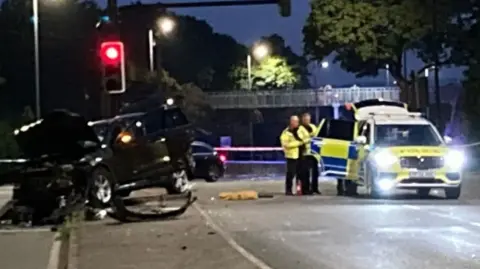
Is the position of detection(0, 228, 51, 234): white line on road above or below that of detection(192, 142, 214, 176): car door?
below

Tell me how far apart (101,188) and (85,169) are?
0.55m

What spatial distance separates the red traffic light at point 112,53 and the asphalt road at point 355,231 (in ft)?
11.7

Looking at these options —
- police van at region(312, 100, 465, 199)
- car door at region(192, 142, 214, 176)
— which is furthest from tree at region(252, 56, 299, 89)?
police van at region(312, 100, 465, 199)

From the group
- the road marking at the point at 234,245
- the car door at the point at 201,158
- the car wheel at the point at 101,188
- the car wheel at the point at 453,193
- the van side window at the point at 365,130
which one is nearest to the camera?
the road marking at the point at 234,245

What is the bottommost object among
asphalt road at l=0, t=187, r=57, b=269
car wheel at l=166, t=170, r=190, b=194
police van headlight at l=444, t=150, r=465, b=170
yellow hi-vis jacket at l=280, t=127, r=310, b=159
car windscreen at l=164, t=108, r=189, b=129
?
asphalt road at l=0, t=187, r=57, b=269

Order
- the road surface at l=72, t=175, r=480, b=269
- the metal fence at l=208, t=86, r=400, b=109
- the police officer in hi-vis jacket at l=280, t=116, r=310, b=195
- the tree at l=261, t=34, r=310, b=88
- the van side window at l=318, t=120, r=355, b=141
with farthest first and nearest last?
1. the tree at l=261, t=34, r=310, b=88
2. the metal fence at l=208, t=86, r=400, b=109
3. the van side window at l=318, t=120, r=355, b=141
4. the police officer in hi-vis jacket at l=280, t=116, r=310, b=195
5. the road surface at l=72, t=175, r=480, b=269

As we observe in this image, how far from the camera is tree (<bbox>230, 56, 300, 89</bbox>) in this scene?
11462 cm

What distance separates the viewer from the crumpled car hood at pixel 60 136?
2142cm

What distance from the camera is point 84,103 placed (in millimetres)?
64750

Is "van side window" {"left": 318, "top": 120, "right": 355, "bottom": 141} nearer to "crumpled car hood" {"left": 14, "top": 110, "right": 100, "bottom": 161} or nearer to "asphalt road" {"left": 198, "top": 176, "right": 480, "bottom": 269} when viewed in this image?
"asphalt road" {"left": 198, "top": 176, "right": 480, "bottom": 269}

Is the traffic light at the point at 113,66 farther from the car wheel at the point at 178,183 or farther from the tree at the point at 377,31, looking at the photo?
the tree at the point at 377,31

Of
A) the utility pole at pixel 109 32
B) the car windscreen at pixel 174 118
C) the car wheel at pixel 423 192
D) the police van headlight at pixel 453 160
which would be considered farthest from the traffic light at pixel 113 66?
the car wheel at pixel 423 192

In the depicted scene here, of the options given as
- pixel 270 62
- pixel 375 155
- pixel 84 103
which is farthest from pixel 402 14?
pixel 270 62

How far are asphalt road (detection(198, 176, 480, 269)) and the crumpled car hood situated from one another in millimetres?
2828
